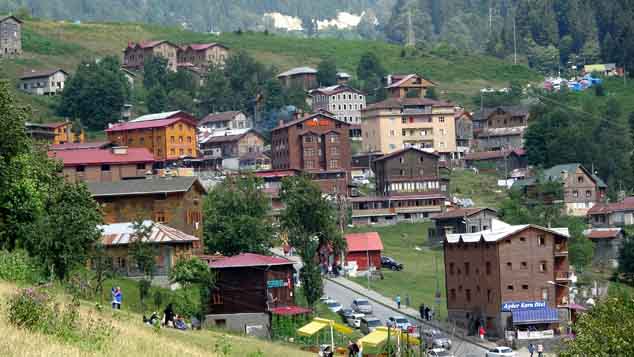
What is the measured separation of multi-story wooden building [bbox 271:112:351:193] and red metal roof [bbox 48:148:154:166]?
24762 mm

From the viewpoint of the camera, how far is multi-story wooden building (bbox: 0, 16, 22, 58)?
16762 centimetres

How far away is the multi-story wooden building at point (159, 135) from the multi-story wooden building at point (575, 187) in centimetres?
3166

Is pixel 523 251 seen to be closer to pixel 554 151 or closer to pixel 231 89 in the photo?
pixel 554 151

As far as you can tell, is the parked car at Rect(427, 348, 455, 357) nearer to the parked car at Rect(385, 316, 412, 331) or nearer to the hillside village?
the hillside village

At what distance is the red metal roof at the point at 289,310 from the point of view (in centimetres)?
6794

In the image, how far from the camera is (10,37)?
169125 millimetres

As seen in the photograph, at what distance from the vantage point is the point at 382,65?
616 feet

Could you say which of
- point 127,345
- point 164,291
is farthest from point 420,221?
point 127,345

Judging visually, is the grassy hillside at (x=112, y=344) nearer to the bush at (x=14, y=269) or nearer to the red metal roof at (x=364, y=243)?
the bush at (x=14, y=269)

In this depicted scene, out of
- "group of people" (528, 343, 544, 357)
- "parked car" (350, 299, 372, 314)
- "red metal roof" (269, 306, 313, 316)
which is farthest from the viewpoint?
"parked car" (350, 299, 372, 314)

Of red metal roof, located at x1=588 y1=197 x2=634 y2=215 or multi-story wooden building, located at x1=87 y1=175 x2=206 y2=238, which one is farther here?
red metal roof, located at x1=588 y1=197 x2=634 y2=215

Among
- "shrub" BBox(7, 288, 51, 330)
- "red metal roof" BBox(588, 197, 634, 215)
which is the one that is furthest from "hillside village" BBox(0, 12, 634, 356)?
"shrub" BBox(7, 288, 51, 330)

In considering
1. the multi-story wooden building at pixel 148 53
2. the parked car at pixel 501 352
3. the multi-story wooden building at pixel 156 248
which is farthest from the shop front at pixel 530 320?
the multi-story wooden building at pixel 148 53

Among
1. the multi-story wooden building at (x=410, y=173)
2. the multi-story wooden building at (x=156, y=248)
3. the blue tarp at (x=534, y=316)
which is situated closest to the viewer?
the multi-story wooden building at (x=156, y=248)
